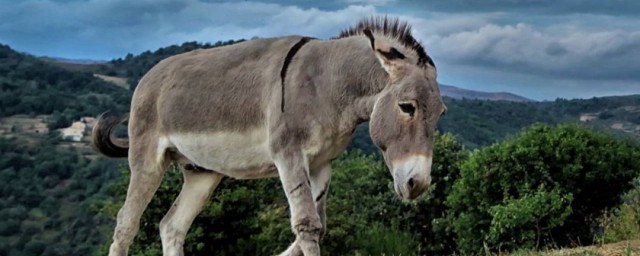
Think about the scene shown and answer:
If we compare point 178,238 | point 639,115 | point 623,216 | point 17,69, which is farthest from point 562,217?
point 17,69

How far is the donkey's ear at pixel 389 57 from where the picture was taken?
7.30 m

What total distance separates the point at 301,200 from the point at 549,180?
1989 centimetres

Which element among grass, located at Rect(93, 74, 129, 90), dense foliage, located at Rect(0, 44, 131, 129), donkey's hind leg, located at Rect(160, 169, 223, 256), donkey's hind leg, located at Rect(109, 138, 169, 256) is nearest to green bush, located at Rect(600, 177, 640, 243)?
donkey's hind leg, located at Rect(160, 169, 223, 256)

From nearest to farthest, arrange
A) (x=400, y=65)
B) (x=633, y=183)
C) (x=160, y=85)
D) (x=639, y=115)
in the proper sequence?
(x=400, y=65)
(x=160, y=85)
(x=633, y=183)
(x=639, y=115)

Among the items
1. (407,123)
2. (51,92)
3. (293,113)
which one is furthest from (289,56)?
(51,92)

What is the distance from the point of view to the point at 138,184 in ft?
30.1

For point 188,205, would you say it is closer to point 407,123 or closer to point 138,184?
point 138,184

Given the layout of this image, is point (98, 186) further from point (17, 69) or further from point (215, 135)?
point (215, 135)

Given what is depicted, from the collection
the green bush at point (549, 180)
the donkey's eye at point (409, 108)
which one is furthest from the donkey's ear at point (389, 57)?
the green bush at point (549, 180)

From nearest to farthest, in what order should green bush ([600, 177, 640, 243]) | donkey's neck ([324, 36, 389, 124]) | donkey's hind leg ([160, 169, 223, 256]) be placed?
1. donkey's neck ([324, 36, 389, 124])
2. donkey's hind leg ([160, 169, 223, 256])
3. green bush ([600, 177, 640, 243])

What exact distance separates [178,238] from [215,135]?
62.8 inches

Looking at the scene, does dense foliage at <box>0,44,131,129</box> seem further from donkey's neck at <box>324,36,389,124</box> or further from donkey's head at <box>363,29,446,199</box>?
donkey's head at <box>363,29,446,199</box>

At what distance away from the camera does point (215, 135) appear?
834cm

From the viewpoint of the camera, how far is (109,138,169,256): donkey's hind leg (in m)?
9.04
